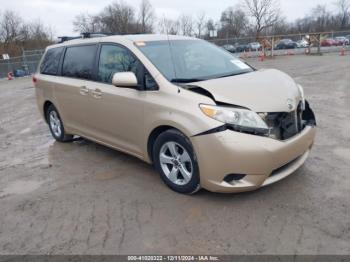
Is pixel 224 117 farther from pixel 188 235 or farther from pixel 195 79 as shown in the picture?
pixel 188 235

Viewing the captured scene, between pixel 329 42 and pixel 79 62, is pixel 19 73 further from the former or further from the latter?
pixel 329 42

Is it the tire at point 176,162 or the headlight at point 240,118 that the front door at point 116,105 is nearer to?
the tire at point 176,162

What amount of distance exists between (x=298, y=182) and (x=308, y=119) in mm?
811

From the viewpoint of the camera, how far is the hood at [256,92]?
344 centimetres

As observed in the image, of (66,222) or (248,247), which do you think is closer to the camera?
(248,247)

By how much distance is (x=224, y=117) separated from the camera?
3.34 m

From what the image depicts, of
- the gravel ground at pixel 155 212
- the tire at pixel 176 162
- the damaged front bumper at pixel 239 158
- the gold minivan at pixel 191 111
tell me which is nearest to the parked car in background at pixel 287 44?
the gravel ground at pixel 155 212

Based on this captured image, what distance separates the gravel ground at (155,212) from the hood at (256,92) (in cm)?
98

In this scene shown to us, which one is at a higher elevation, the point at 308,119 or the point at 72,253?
the point at 308,119

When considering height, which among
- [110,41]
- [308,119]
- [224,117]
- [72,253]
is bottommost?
[72,253]

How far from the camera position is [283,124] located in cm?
355

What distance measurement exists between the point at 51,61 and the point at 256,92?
4.12m

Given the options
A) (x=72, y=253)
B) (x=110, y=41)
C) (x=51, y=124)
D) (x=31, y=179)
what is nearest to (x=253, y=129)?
(x=72, y=253)

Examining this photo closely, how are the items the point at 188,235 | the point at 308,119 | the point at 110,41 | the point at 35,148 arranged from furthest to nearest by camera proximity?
the point at 35,148
the point at 110,41
the point at 308,119
the point at 188,235
